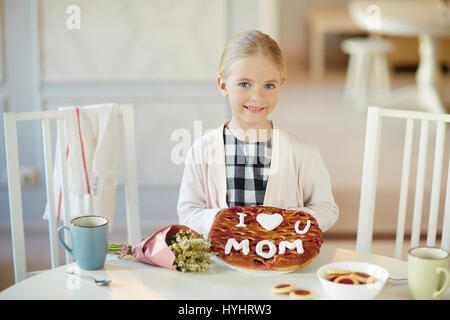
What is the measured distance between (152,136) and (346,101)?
9.22ft

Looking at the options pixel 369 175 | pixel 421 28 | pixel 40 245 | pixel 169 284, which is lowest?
pixel 40 245

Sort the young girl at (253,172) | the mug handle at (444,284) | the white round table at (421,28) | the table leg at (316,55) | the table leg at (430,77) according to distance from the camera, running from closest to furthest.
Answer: the mug handle at (444,284) → the young girl at (253,172) → the white round table at (421,28) → the table leg at (430,77) → the table leg at (316,55)

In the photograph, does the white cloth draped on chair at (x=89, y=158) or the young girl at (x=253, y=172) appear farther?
the white cloth draped on chair at (x=89, y=158)

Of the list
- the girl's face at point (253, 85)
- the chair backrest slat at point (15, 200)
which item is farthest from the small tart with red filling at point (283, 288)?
the chair backrest slat at point (15, 200)

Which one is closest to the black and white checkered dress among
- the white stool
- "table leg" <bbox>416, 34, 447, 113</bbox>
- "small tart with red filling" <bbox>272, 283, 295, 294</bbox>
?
"small tart with red filling" <bbox>272, 283, 295, 294</bbox>

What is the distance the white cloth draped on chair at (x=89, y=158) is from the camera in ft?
4.88

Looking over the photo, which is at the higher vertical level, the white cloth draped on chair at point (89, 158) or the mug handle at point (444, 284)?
the white cloth draped on chair at point (89, 158)

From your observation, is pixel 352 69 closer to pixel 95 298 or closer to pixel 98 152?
pixel 98 152

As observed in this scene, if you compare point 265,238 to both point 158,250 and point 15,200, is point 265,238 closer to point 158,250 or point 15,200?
point 158,250

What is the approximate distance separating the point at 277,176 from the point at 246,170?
6 cm

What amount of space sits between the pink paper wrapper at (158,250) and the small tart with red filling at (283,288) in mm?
194

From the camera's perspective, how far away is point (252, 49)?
1.15 meters

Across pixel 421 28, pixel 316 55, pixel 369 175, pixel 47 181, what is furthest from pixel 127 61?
pixel 316 55

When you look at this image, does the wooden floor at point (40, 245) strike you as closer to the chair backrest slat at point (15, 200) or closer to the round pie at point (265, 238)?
the chair backrest slat at point (15, 200)
